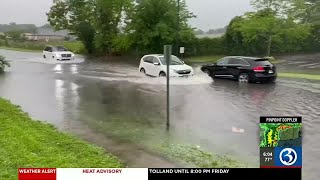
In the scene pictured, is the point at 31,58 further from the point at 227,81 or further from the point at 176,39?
the point at 227,81

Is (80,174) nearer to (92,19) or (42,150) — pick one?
(42,150)

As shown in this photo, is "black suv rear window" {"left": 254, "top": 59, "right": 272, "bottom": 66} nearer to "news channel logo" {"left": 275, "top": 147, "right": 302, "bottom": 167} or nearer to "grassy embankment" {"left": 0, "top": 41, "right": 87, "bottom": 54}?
"grassy embankment" {"left": 0, "top": 41, "right": 87, "bottom": 54}

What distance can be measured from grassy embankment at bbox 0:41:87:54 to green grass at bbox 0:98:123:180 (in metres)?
15.8

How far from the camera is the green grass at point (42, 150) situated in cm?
588

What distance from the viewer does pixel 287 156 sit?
3.93 meters

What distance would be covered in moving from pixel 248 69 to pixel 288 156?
15200 mm

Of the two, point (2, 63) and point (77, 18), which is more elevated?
point (77, 18)

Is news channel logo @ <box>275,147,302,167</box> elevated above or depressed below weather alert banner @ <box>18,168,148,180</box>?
above

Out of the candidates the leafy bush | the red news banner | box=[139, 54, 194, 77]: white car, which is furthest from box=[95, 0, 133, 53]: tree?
the red news banner

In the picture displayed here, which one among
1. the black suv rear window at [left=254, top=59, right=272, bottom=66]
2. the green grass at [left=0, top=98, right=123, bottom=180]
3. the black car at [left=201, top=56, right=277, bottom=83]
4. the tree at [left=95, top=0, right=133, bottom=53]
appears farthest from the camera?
the tree at [left=95, top=0, right=133, bottom=53]

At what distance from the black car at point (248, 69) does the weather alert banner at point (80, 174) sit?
15.5m

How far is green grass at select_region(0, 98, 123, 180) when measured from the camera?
5883 millimetres

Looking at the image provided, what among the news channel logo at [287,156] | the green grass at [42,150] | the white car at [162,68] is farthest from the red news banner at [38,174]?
the white car at [162,68]

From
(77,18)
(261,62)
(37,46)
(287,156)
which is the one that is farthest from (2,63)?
(287,156)
